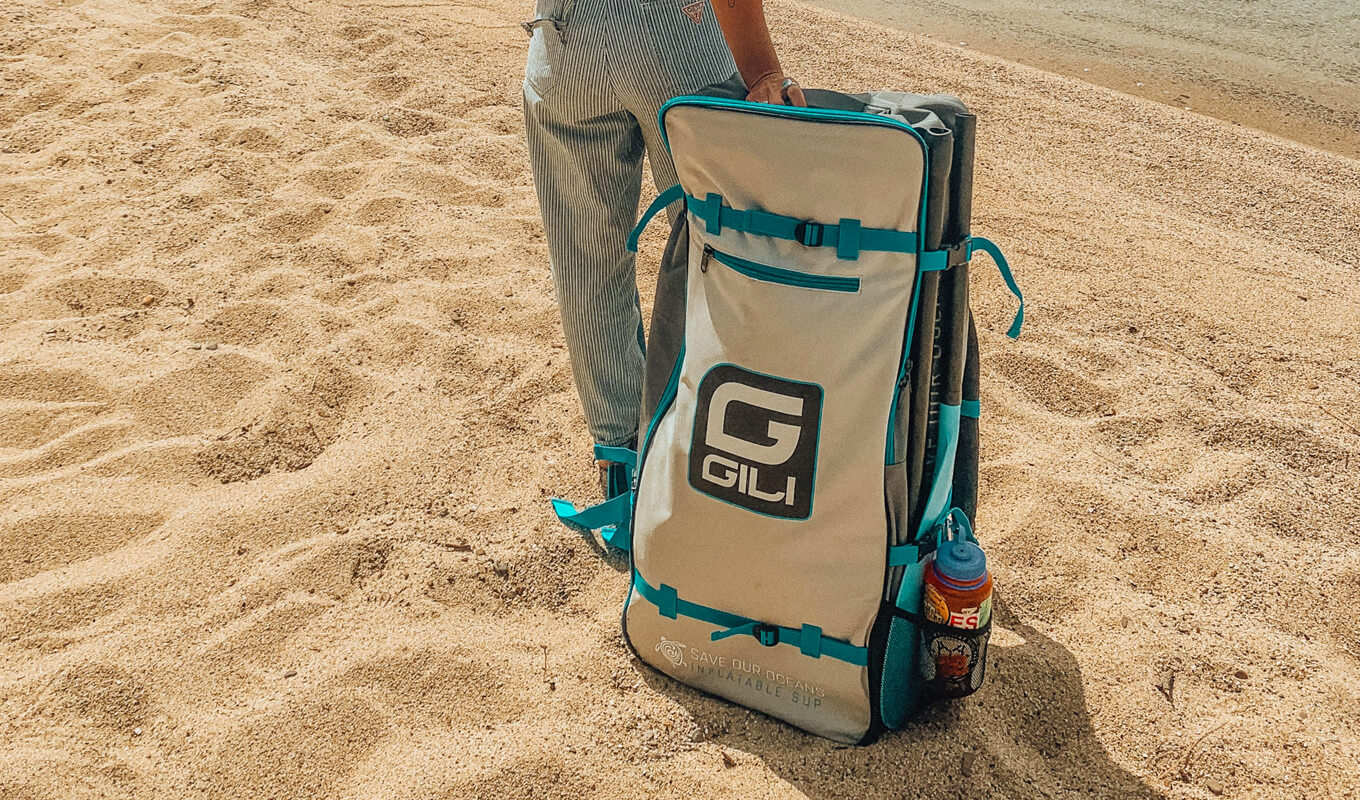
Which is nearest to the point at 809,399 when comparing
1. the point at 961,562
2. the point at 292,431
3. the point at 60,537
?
the point at 961,562

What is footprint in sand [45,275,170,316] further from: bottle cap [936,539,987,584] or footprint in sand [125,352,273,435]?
bottle cap [936,539,987,584]

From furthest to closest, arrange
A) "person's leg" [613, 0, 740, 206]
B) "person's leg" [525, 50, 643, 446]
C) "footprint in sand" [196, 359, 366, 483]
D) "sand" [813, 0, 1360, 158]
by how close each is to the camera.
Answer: "sand" [813, 0, 1360, 158]
"footprint in sand" [196, 359, 366, 483]
"person's leg" [525, 50, 643, 446]
"person's leg" [613, 0, 740, 206]

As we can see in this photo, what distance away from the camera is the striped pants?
5.92ft

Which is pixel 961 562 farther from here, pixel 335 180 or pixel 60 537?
pixel 335 180

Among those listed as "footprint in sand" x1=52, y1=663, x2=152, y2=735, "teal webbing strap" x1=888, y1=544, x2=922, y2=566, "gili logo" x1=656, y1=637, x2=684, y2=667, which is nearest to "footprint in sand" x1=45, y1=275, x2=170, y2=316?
"footprint in sand" x1=52, y1=663, x2=152, y2=735

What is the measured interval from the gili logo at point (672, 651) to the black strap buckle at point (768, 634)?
19 cm

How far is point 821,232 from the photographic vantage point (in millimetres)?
1546

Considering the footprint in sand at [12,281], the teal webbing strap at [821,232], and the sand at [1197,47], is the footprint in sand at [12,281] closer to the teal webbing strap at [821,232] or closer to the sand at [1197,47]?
the teal webbing strap at [821,232]

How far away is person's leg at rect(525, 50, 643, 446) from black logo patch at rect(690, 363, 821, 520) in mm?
575

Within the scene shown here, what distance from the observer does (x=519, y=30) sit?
523cm

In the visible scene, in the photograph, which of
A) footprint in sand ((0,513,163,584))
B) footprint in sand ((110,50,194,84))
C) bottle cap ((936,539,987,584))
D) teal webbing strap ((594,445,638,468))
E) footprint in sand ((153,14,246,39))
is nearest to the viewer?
bottle cap ((936,539,987,584))

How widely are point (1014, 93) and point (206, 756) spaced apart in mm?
4488

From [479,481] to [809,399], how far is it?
112 cm

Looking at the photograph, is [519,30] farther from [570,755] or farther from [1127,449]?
[570,755]
